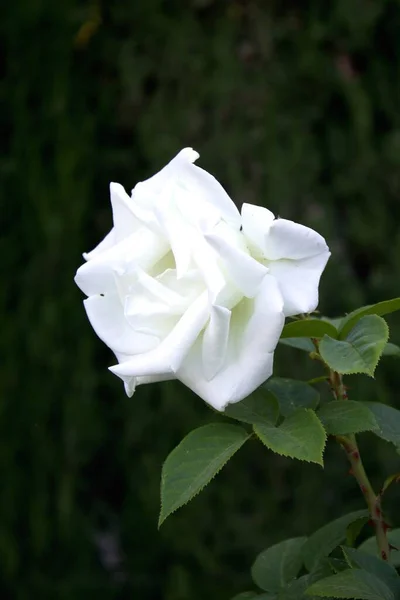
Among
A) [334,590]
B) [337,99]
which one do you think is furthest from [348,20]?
[334,590]

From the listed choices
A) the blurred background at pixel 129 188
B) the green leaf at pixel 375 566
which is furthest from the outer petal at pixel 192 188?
the blurred background at pixel 129 188

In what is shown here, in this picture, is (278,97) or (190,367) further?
(278,97)

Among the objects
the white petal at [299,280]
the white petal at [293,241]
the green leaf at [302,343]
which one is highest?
the white petal at [293,241]

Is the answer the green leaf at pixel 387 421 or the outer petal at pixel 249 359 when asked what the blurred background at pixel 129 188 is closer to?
the green leaf at pixel 387 421

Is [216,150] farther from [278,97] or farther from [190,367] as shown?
[190,367]

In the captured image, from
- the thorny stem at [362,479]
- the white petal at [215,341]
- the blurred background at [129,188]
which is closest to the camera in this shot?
the white petal at [215,341]

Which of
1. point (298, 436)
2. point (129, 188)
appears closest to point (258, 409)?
point (298, 436)

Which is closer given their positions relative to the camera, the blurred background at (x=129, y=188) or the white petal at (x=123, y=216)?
the white petal at (x=123, y=216)
